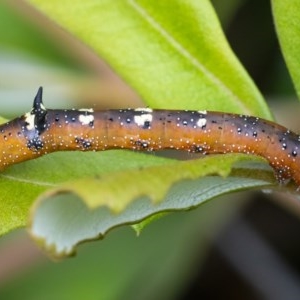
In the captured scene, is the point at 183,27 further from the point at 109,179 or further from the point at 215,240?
the point at 215,240

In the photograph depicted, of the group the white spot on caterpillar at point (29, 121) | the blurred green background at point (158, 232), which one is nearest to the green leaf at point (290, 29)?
the white spot on caterpillar at point (29, 121)

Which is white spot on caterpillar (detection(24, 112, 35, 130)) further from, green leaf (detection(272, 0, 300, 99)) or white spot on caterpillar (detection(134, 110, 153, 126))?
green leaf (detection(272, 0, 300, 99))

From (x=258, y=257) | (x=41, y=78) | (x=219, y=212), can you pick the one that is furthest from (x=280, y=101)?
(x=41, y=78)

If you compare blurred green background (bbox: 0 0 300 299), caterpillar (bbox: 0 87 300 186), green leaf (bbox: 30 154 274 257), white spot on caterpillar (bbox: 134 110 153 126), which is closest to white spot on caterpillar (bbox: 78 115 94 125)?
caterpillar (bbox: 0 87 300 186)

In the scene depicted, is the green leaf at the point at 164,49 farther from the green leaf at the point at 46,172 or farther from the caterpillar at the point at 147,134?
the green leaf at the point at 46,172

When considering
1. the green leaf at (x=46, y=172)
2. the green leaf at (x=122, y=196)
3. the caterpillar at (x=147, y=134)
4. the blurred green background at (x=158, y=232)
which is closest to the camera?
the green leaf at (x=122, y=196)

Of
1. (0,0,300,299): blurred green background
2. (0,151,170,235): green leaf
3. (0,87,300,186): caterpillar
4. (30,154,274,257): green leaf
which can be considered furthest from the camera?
(0,0,300,299): blurred green background

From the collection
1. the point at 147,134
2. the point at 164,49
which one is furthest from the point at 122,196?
the point at 164,49
